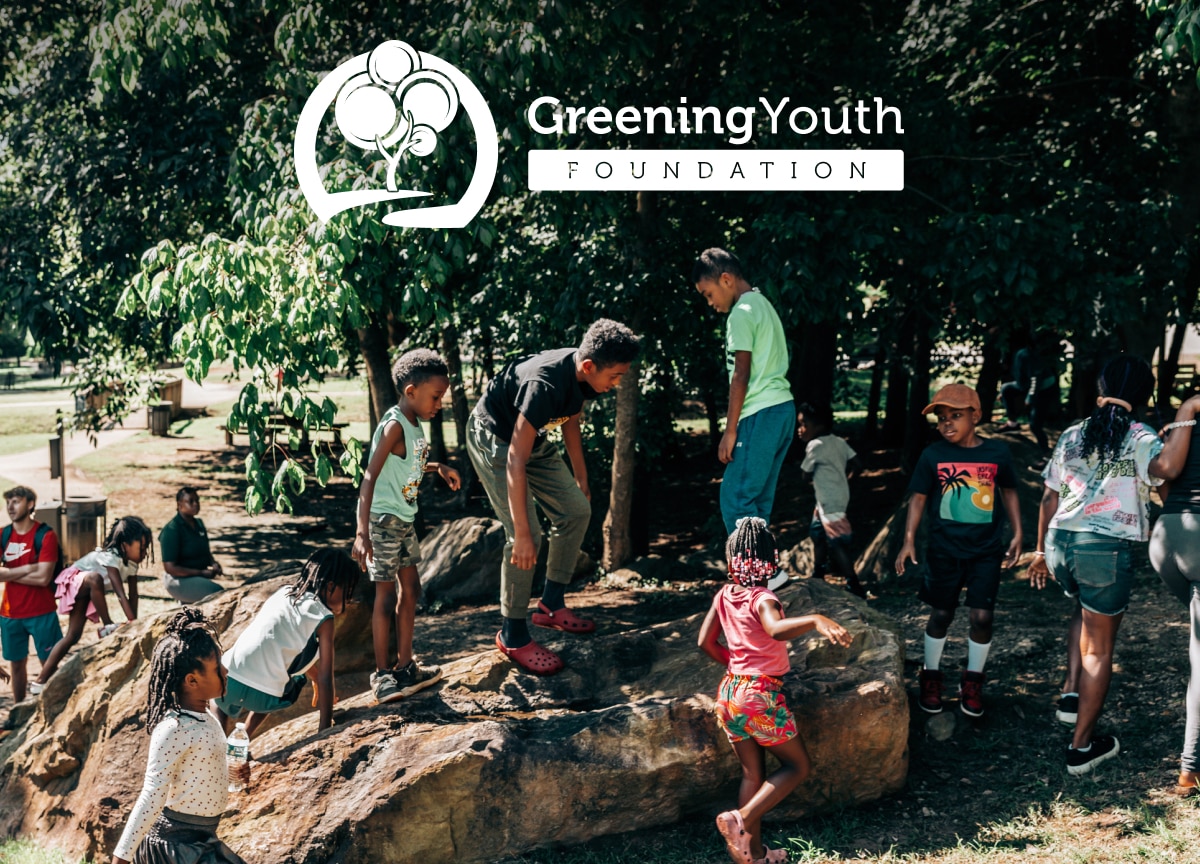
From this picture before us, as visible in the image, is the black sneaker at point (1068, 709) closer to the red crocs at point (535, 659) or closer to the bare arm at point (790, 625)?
the bare arm at point (790, 625)

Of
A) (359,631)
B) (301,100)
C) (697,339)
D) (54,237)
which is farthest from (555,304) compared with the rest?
(54,237)

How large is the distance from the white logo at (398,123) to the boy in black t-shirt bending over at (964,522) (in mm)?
3499

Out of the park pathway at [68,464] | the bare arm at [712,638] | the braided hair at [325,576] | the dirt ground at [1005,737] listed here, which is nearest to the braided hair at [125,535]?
the dirt ground at [1005,737]

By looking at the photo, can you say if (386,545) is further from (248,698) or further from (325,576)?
(248,698)

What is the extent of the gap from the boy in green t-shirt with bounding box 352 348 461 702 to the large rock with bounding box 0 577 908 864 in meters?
0.20

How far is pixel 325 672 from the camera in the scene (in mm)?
4977

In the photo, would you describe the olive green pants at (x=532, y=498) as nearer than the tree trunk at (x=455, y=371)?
Yes

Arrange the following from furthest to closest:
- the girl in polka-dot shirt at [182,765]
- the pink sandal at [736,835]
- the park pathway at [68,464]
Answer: the park pathway at [68,464] < the pink sandal at [736,835] < the girl in polka-dot shirt at [182,765]

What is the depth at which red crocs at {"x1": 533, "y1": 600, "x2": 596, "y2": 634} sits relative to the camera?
578 cm

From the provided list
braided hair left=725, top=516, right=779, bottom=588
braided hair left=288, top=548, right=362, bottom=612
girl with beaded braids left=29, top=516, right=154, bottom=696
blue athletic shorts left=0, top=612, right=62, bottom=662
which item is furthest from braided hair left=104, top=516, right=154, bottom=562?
braided hair left=725, top=516, right=779, bottom=588

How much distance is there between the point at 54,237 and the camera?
1045 cm

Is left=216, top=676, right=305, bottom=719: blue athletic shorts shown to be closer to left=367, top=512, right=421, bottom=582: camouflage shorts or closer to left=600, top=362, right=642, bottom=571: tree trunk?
left=367, top=512, right=421, bottom=582: camouflage shorts

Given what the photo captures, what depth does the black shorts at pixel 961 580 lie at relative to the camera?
17.3 ft

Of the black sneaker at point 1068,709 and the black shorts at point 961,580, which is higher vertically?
the black shorts at point 961,580
